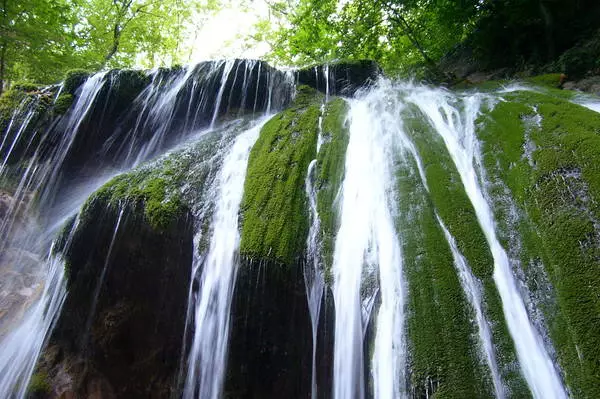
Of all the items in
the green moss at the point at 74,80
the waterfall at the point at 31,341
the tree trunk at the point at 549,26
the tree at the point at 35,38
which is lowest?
the waterfall at the point at 31,341

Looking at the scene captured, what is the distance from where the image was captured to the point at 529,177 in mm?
3191

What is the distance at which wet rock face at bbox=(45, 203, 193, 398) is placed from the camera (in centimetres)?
429

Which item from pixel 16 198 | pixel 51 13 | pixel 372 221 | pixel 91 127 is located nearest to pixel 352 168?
pixel 372 221

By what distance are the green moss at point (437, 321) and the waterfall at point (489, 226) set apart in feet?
0.93

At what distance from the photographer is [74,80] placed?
24.0ft

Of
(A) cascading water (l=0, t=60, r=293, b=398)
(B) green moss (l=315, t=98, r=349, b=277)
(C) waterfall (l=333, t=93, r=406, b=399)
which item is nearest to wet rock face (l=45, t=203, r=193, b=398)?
(A) cascading water (l=0, t=60, r=293, b=398)

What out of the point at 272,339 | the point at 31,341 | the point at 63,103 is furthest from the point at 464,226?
the point at 63,103

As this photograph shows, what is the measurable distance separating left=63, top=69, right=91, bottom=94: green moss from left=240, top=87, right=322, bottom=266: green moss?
448cm

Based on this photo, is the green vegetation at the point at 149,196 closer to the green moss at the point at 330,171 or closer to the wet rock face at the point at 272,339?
the wet rock face at the point at 272,339

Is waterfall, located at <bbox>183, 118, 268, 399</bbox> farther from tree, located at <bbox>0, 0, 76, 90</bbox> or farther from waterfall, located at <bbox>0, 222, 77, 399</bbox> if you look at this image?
tree, located at <bbox>0, 0, 76, 90</bbox>

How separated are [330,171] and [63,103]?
5.76m

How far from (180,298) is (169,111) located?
4.13 metres

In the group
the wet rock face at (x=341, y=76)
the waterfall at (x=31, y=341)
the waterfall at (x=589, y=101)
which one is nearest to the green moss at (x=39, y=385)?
the waterfall at (x=31, y=341)

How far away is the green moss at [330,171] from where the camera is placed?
140 inches
